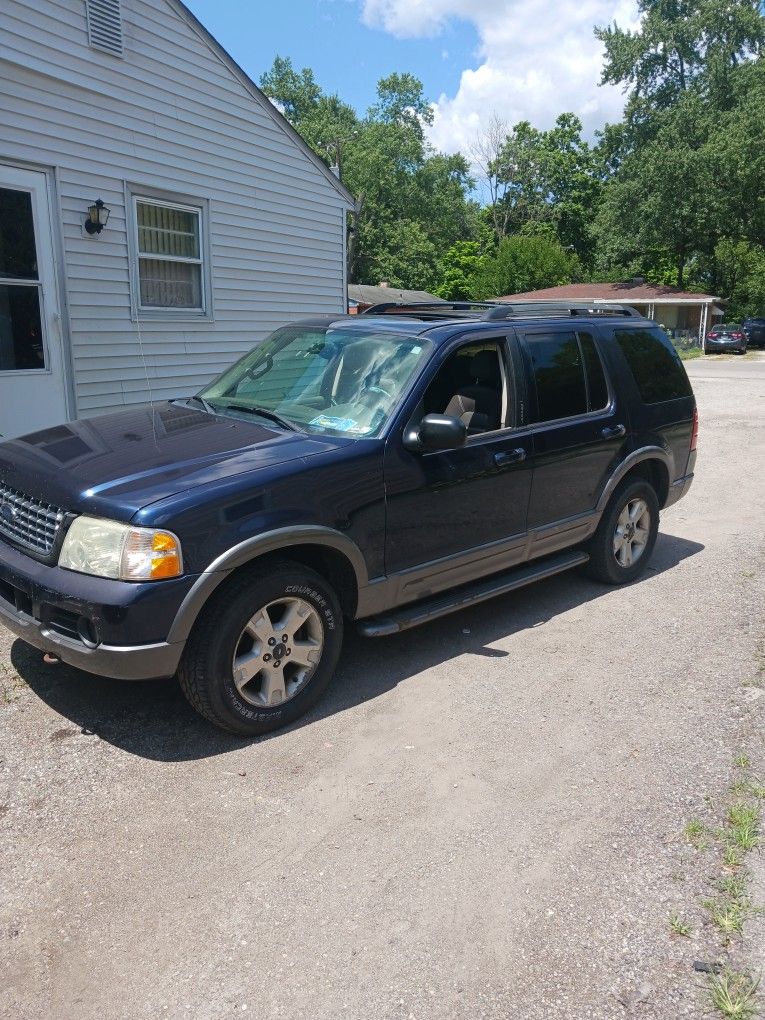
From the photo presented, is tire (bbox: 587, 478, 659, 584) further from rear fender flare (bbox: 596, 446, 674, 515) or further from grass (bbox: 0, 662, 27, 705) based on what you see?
grass (bbox: 0, 662, 27, 705)

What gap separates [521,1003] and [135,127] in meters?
8.99

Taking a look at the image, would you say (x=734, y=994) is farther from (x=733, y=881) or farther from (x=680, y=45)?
(x=680, y=45)

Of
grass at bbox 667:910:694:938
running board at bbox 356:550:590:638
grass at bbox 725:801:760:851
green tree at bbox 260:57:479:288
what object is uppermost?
green tree at bbox 260:57:479:288

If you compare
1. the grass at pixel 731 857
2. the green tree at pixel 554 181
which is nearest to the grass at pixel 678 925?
the grass at pixel 731 857

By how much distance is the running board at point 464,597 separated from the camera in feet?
13.4

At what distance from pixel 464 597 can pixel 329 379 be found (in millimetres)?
1399

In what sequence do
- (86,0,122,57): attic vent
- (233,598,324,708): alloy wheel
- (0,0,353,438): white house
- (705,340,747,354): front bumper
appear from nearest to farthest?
1. (233,598,324,708): alloy wheel
2. (0,0,353,438): white house
3. (86,0,122,57): attic vent
4. (705,340,747,354): front bumper

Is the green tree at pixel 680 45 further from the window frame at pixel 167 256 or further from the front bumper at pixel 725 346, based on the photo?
the window frame at pixel 167 256

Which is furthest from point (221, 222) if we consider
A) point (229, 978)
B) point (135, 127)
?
point (229, 978)

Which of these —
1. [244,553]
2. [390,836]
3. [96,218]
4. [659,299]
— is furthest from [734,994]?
[659,299]

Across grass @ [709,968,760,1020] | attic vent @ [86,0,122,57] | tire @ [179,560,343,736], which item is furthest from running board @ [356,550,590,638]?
attic vent @ [86,0,122,57]

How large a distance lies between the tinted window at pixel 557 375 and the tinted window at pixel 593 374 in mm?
62

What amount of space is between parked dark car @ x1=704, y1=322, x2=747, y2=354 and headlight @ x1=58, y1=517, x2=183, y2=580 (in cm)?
4027

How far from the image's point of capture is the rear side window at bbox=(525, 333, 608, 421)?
4.93 meters
